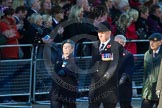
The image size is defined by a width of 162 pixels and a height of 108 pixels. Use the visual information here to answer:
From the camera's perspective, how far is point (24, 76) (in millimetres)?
13578

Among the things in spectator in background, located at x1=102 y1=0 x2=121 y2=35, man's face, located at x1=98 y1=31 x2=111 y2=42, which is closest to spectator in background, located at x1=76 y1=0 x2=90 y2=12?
spectator in background, located at x1=102 y1=0 x2=121 y2=35

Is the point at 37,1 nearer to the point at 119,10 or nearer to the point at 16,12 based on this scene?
the point at 16,12

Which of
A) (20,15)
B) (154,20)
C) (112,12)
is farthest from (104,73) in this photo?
(154,20)

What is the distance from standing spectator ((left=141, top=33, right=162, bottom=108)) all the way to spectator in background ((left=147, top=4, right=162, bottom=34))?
342 centimetres

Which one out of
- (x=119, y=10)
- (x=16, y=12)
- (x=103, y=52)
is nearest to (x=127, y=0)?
(x=119, y=10)

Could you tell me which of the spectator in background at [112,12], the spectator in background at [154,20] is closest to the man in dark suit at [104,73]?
the spectator in background at [112,12]

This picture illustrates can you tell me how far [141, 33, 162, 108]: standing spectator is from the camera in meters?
11.8

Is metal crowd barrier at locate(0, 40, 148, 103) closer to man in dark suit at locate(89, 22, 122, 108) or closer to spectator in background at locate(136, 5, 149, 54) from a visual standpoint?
spectator in background at locate(136, 5, 149, 54)

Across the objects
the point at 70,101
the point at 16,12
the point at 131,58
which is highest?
the point at 16,12

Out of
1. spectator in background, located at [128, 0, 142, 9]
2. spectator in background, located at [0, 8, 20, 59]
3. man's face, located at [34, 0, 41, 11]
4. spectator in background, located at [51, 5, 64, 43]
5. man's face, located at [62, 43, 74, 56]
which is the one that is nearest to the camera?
man's face, located at [62, 43, 74, 56]

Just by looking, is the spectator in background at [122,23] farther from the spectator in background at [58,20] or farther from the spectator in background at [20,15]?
the spectator in background at [20,15]

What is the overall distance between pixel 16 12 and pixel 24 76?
148cm

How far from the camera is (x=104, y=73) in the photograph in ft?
36.4

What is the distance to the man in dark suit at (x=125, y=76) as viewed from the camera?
1196 centimetres
